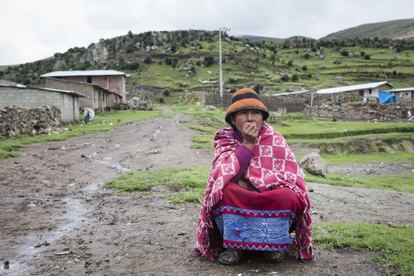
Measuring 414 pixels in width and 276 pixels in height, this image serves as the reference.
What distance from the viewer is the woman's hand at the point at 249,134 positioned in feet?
14.5

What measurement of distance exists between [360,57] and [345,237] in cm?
9733

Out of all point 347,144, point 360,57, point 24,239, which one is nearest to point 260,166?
point 24,239

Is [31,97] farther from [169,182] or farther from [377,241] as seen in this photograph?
[377,241]

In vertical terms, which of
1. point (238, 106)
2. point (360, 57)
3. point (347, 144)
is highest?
point (360, 57)

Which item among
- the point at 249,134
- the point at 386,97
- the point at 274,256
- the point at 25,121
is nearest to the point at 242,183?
the point at 249,134

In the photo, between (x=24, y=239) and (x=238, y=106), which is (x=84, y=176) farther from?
(x=238, y=106)

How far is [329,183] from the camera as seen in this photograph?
12664 millimetres

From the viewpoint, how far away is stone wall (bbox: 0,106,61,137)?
21.4 meters

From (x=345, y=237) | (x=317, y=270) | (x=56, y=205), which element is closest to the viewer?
(x=317, y=270)

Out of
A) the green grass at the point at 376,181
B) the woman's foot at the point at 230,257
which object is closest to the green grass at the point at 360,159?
the green grass at the point at 376,181

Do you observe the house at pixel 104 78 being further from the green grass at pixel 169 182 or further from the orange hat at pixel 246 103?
the orange hat at pixel 246 103

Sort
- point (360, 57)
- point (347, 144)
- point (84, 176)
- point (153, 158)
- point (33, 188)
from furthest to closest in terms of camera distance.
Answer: point (360, 57), point (347, 144), point (153, 158), point (84, 176), point (33, 188)

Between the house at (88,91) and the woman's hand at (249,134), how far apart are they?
39.1m

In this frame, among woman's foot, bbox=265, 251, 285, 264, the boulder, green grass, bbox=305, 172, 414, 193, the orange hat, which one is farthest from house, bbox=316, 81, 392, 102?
woman's foot, bbox=265, 251, 285, 264
